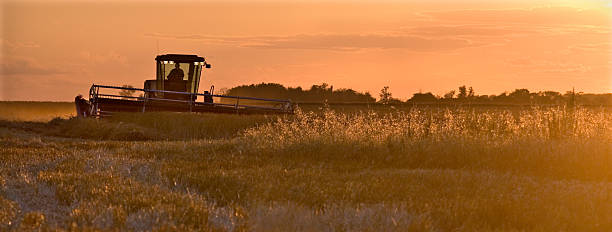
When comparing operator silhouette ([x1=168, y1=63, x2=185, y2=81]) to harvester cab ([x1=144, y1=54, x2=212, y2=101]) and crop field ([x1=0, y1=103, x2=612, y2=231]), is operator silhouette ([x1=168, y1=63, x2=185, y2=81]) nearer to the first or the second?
harvester cab ([x1=144, y1=54, x2=212, y2=101])

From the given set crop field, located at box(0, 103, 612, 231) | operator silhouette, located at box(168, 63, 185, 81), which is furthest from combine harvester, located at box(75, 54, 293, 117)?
crop field, located at box(0, 103, 612, 231)

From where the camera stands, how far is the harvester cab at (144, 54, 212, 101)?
111ft

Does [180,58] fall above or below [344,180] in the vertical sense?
above

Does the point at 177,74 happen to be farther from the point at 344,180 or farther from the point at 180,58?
the point at 344,180

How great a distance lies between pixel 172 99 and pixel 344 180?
23.0 m

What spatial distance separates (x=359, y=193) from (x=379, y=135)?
22.5 feet

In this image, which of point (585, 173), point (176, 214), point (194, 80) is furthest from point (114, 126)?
point (176, 214)

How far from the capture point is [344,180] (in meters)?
10.8

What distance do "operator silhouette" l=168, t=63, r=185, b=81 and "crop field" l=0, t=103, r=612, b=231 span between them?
16.2m

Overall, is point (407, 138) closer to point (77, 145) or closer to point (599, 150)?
point (599, 150)

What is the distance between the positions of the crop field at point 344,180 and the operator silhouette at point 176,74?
16188 millimetres

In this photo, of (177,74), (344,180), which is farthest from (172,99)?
(344,180)

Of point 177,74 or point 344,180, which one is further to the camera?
point 177,74

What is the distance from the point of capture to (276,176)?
1091 centimetres
